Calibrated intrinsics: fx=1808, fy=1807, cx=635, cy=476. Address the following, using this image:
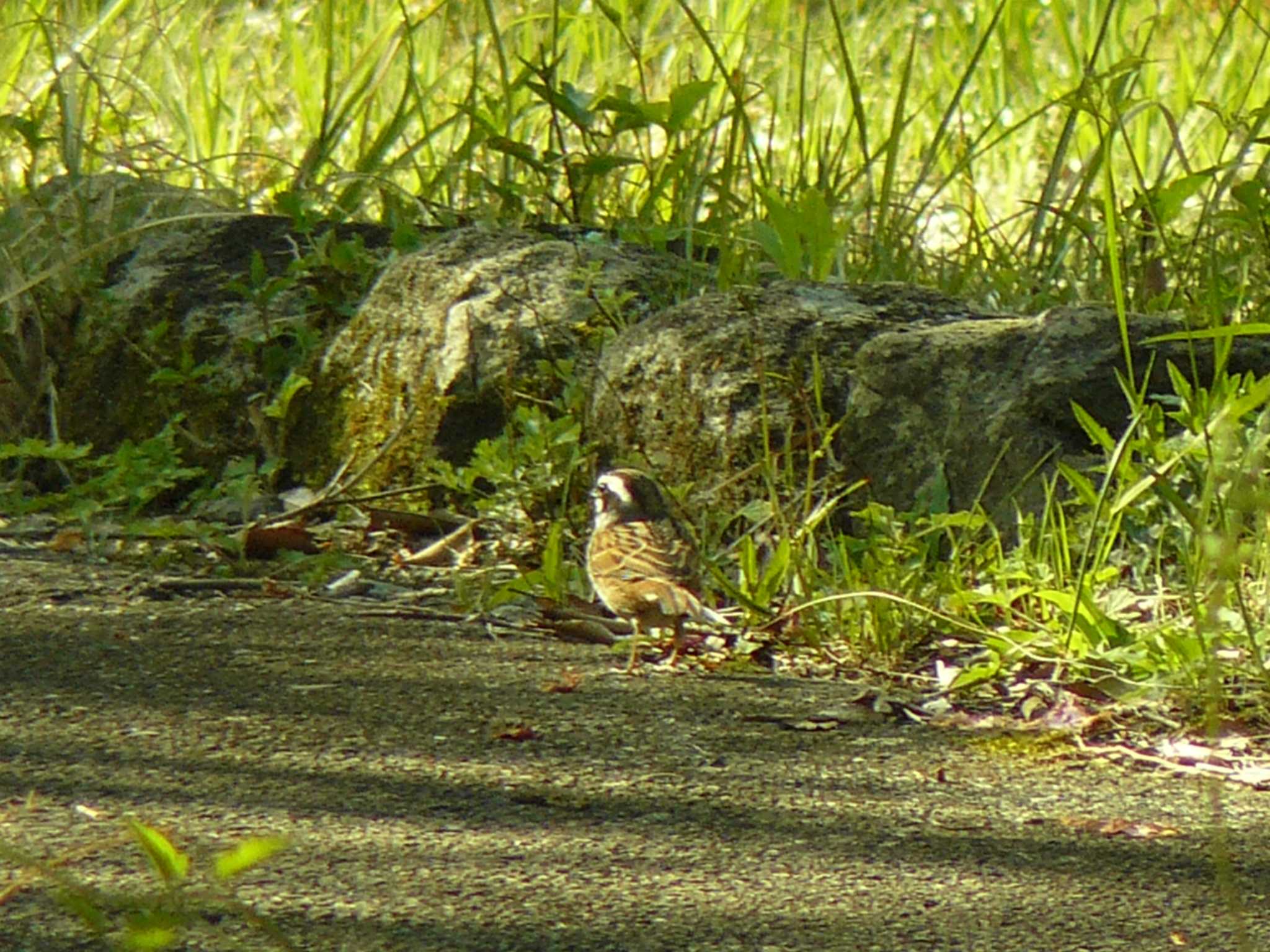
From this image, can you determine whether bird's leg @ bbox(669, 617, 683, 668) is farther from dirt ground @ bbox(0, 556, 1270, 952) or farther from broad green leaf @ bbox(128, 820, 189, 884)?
broad green leaf @ bbox(128, 820, 189, 884)

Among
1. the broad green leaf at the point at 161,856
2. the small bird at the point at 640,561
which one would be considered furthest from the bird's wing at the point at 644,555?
the broad green leaf at the point at 161,856

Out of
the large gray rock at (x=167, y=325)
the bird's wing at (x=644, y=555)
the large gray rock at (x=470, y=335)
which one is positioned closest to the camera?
the bird's wing at (x=644, y=555)

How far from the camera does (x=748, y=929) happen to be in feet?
6.59

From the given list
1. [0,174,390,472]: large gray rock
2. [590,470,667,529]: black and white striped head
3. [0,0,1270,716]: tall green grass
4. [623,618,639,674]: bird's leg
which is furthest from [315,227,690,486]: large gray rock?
[623,618,639,674]: bird's leg

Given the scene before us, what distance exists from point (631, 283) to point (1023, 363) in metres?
1.07

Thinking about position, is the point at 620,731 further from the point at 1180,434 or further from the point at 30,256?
the point at 30,256

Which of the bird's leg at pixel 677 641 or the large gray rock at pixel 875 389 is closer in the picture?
the bird's leg at pixel 677 641

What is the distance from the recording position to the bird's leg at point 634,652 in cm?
316

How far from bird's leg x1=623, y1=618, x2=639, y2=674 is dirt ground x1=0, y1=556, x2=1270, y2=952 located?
0.04 metres

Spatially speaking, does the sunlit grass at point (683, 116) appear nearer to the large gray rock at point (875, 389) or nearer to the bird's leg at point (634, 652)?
the large gray rock at point (875, 389)

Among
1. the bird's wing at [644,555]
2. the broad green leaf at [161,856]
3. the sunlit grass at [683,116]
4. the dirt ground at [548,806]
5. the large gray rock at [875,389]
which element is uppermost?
the sunlit grass at [683,116]

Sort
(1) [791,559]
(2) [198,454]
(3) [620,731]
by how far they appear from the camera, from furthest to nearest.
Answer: (2) [198,454] → (1) [791,559] → (3) [620,731]

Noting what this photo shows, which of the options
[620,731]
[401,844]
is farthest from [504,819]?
[620,731]

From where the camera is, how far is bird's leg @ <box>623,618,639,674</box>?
10.4ft
